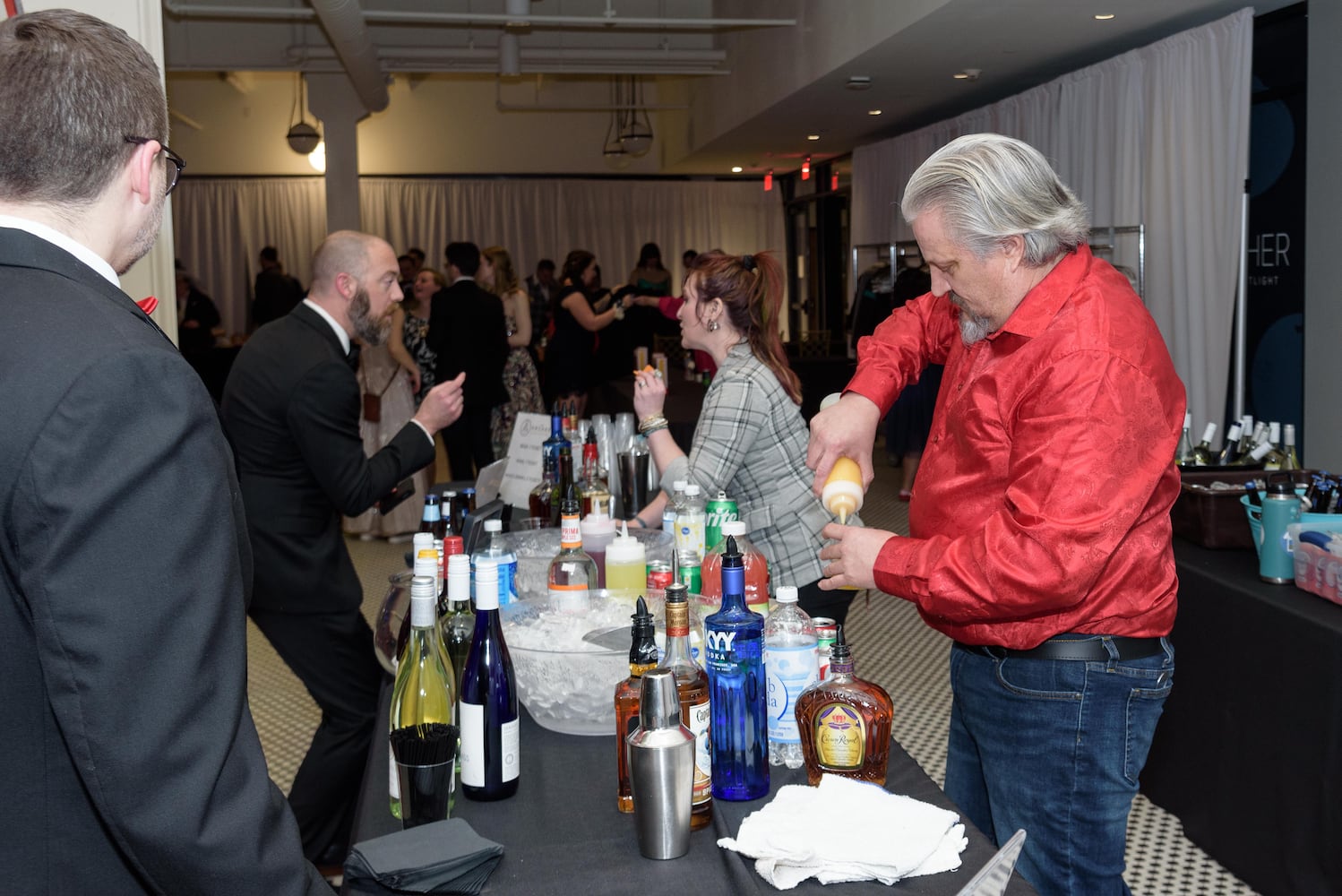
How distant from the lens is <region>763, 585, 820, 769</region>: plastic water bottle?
148 centimetres

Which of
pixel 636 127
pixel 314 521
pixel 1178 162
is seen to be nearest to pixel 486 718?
pixel 314 521

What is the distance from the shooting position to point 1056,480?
4.70 feet

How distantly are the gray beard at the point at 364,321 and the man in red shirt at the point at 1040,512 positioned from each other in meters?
1.55

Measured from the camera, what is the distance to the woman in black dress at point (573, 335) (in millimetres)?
7418

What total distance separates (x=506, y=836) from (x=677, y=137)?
39.8 ft

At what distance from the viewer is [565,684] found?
1665mm

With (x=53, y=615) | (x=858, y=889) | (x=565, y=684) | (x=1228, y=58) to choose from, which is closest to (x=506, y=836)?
(x=565, y=684)

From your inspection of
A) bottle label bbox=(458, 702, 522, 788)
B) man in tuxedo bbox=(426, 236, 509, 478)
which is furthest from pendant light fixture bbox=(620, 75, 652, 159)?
bottle label bbox=(458, 702, 522, 788)

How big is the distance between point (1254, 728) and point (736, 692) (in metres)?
1.73

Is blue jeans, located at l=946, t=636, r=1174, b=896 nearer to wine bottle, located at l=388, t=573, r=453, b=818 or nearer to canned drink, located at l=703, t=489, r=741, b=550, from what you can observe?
canned drink, located at l=703, t=489, r=741, b=550

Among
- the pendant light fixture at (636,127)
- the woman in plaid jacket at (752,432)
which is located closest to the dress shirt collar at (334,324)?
the woman in plaid jacket at (752,432)

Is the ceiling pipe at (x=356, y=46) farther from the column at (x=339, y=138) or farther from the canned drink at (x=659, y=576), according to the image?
the canned drink at (x=659, y=576)

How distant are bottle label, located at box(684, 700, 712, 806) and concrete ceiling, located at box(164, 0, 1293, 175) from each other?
4.78 m

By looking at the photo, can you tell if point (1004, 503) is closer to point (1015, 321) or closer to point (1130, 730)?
point (1015, 321)
